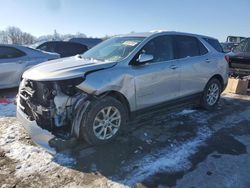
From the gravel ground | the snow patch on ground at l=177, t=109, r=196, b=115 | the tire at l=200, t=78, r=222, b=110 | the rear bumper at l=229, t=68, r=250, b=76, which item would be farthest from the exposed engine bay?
the rear bumper at l=229, t=68, r=250, b=76

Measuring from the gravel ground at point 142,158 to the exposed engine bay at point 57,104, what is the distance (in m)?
0.32

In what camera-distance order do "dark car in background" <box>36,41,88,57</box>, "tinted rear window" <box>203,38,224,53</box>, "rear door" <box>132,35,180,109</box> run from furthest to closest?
"dark car in background" <box>36,41,88,57</box>, "tinted rear window" <box>203,38,224,53</box>, "rear door" <box>132,35,180,109</box>

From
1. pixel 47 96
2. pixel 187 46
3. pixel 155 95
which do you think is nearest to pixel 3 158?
pixel 47 96

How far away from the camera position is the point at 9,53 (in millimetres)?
8516

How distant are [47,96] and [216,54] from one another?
4173 millimetres

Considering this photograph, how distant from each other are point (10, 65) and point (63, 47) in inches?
185

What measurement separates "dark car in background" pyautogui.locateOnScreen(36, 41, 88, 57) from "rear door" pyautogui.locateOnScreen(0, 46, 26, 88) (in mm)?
3893

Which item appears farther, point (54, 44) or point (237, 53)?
point (54, 44)

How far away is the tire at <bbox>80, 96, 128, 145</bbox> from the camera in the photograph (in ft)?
14.4

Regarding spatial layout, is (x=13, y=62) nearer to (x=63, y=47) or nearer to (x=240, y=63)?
(x=63, y=47)

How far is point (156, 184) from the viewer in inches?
144

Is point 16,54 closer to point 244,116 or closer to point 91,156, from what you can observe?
point 91,156

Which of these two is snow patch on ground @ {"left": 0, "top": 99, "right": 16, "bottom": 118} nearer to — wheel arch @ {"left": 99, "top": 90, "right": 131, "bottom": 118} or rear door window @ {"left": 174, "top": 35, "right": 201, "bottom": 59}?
wheel arch @ {"left": 99, "top": 90, "right": 131, "bottom": 118}

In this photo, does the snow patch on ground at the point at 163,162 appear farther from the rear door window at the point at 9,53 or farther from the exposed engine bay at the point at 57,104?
the rear door window at the point at 9,53
